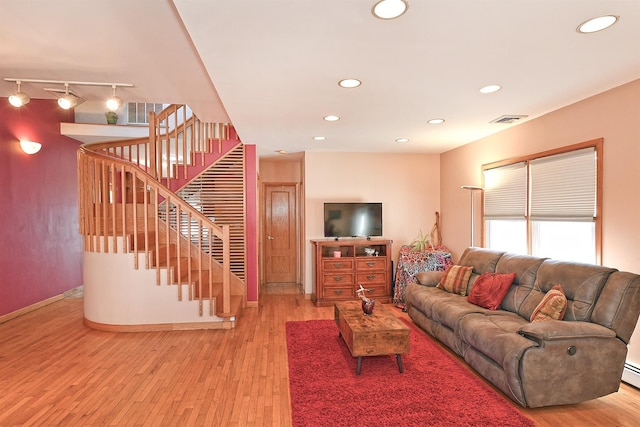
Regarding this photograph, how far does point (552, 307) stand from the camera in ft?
9.18

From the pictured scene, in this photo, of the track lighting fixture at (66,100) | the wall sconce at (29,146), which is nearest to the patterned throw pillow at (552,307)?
the track lighting fixture at (66,100)

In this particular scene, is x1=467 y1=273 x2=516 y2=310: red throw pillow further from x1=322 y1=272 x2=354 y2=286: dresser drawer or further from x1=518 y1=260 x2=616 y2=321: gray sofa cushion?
x1=322 y1=272 x2=354 y2=286: dresser drawer

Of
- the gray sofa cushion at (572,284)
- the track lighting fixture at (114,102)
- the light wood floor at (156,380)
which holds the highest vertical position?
the track lighting fixture at (114,102)

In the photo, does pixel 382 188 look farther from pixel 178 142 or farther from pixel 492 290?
pixel 178 142

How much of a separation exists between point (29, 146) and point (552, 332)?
6.40 metres

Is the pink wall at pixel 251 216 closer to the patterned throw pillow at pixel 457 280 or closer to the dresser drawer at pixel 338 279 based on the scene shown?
the dresser drawer at pixel 338 279

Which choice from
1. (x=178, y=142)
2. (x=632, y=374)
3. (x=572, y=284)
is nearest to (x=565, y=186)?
(x=572, y=284)

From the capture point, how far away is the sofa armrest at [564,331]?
7.91ft

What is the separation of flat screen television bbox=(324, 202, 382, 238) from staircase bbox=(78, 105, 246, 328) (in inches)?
55.3

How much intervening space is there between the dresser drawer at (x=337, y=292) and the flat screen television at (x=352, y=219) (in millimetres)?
818

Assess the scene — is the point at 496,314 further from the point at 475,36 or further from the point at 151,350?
the point at 151,350

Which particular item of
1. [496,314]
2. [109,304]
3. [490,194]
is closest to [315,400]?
[496,314]

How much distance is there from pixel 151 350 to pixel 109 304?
3.32ft

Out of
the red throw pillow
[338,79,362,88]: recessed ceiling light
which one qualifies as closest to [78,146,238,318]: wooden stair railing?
[338,79,362,88]: recessed ceiling light
